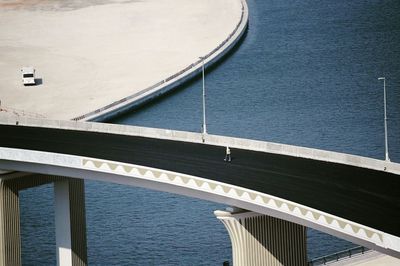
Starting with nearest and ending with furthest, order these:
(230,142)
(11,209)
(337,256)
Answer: (230,142)
(11,209)
(337,256)

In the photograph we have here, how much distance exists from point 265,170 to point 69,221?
47.7 ft

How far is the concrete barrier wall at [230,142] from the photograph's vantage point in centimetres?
6844

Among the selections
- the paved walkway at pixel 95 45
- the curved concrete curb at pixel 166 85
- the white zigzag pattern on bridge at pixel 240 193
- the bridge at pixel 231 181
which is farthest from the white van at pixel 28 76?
the white zigzag pattern on bridge at pixel 240 193

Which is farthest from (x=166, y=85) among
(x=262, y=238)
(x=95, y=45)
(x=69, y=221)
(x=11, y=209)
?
(x=262, y=238)

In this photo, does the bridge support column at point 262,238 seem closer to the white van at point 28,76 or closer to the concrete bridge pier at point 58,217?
the concrete bridge pier at point 58,217

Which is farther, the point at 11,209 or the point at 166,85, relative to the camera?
the point at 166,85

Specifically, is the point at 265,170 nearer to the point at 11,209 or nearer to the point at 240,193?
the point at 240,193

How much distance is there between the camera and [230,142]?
75.5 m

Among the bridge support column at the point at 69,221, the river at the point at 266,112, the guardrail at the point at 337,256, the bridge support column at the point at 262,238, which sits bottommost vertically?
the bridge support column at the point at 262,238

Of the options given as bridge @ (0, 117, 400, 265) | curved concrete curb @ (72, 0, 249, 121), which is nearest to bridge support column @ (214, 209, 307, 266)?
bridge @ (0, 117, 400, 265)

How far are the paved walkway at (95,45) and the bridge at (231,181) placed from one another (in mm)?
50539

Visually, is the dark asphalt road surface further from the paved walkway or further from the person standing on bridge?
the paved walkway

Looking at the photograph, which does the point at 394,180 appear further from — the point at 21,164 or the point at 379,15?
the point at 379,15

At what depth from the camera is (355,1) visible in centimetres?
17412
